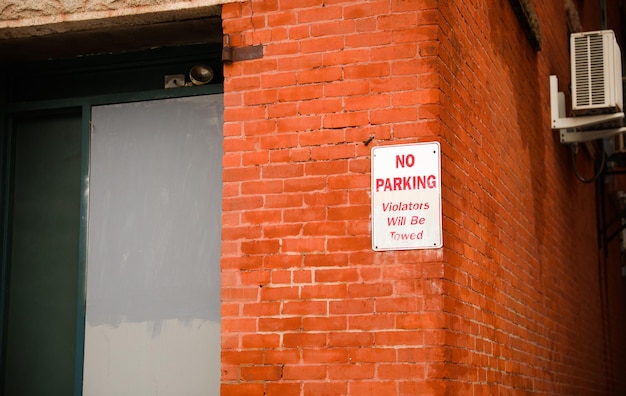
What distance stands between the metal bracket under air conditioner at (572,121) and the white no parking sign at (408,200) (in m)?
3.77

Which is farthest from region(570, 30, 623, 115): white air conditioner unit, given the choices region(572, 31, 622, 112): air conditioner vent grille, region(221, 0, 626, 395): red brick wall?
region(221, 0, 626, 395): red brick wall

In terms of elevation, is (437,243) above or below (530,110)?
below

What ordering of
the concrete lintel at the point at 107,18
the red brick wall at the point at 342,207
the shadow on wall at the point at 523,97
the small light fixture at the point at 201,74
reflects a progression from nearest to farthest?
1. the red brick wall at the point at 342,207
2. the concrete lintel at the point at 107,18
3. the small light fixture at the point at 201,74
4. the shadow on wall at the point at 523,97

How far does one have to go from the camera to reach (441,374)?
5078 millimetres

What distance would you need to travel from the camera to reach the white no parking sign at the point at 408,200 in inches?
206

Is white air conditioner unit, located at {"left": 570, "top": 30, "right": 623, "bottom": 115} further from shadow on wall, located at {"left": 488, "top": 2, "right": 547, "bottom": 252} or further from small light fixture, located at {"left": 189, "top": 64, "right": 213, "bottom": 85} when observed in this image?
small light fixture, located at {"left": 189, "top": 64, "right": 213, "bottom": 85}

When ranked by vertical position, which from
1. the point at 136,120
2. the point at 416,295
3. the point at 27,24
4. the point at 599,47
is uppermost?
the point at 599,47

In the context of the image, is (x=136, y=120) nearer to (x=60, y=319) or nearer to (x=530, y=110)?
(x=60, y=319)

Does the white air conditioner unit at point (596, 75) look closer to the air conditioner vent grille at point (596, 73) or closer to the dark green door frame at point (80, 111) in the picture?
the air conditioner vent grille at point (596, 73)

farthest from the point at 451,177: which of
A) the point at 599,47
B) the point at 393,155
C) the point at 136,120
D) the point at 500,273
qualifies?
the point at 599,47

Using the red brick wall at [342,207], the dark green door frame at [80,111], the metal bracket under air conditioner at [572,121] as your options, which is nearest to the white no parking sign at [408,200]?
the red brick wall at [342,207]

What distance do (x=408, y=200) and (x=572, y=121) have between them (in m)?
4.10

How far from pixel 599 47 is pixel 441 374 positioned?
15.1 ft

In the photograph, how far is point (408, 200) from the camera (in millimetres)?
5273
